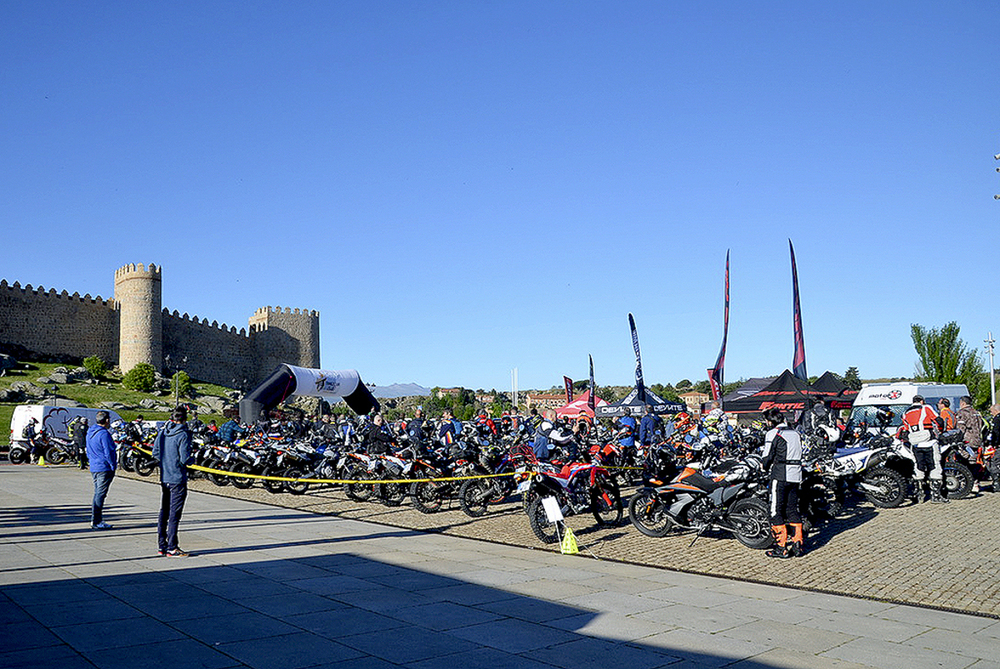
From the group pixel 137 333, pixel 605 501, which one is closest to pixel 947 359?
pixel 605 501

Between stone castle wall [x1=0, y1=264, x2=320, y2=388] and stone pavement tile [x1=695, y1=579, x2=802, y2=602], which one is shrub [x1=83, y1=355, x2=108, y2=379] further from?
stone pavement tile [x1=695, y1=579, x2=802, y2=602]

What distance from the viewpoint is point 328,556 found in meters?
8.15

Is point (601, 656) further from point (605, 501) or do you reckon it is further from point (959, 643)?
point (605, 501)

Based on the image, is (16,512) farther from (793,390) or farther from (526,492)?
(793,390)

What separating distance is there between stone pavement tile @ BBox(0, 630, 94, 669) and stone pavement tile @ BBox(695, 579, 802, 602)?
4.72 m

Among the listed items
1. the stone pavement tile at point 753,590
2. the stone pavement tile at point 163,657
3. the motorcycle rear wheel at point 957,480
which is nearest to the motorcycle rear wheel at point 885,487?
the motorcycle rear wheel at point 957,480

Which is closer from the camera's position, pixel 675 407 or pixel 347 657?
pixel 347 657

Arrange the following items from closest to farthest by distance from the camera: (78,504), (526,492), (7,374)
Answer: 1. (526,492)
2. (78,504)
3. (7,374)

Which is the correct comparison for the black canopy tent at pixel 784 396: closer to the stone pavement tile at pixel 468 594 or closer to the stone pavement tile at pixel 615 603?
the stone pavement tile at pixel 615 603

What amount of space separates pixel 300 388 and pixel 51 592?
19846 mm

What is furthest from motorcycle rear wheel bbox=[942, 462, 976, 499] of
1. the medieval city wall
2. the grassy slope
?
the medieval city wall

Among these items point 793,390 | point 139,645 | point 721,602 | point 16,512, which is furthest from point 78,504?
point 793,390

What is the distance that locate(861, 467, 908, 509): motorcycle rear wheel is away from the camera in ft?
35.9

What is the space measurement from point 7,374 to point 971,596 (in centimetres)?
5649
